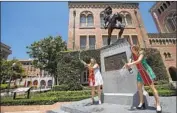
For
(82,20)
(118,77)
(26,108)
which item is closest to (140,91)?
(118,77)

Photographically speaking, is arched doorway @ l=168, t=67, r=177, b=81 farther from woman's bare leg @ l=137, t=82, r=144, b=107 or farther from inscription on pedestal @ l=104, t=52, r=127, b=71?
woman's bare leg @ l=137, t=82, r=144, b=107

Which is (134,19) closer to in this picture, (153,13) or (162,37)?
(162,37)

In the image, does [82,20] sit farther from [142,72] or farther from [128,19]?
[142,72]

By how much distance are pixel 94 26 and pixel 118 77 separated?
18.6 metres

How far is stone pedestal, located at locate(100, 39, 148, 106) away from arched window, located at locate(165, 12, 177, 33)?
39799 millimetres

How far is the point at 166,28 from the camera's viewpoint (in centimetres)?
4228

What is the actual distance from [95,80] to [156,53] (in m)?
16.7

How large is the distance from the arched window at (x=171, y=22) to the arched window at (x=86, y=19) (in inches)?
1046

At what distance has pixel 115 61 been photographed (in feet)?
20.6

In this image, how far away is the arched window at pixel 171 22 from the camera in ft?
129

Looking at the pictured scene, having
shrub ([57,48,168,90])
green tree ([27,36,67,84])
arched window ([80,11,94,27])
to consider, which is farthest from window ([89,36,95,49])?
green tree ([27,36,67,84])

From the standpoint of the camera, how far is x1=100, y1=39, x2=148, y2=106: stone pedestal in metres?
5.21

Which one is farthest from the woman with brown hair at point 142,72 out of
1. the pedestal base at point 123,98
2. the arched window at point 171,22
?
Answer: the arched window at point 171,22

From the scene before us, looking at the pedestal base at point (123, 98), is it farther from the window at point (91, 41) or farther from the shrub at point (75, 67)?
the window at point (91, 41)
